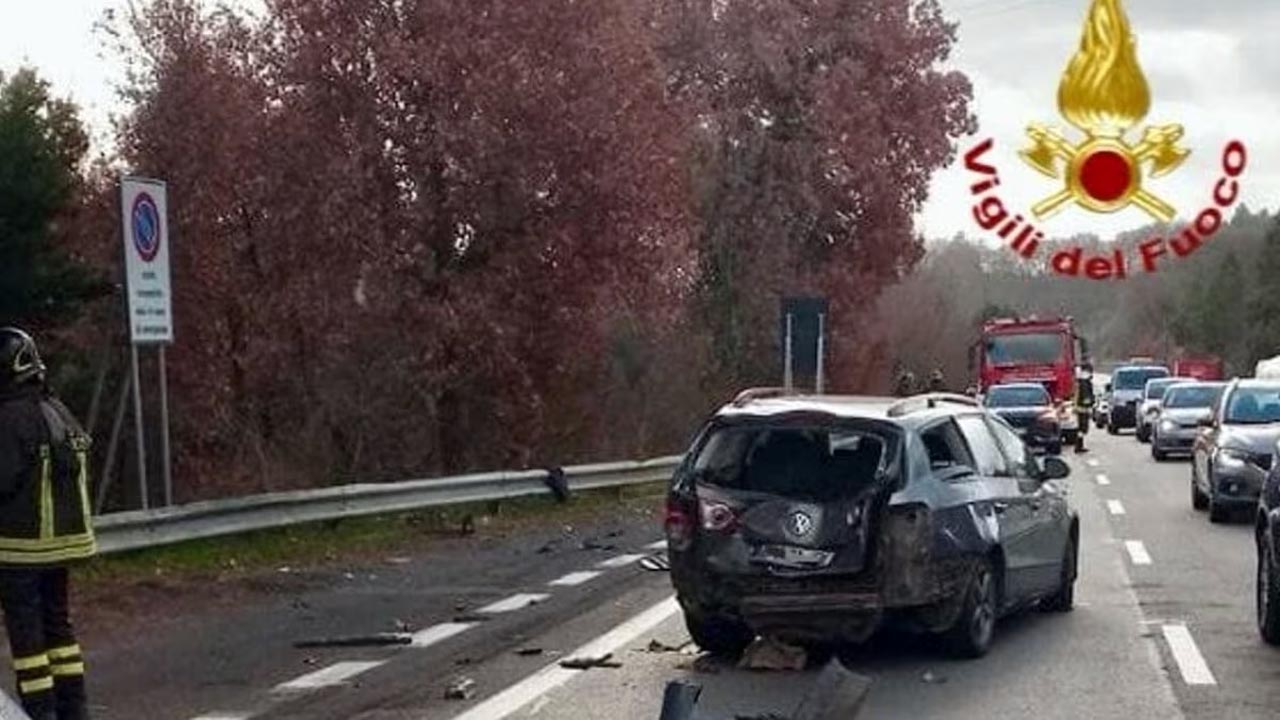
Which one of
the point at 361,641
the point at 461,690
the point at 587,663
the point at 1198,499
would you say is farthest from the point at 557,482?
the point at 461,690

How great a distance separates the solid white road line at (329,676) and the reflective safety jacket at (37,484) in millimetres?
1863

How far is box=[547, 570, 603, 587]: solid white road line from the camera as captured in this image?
1535cm

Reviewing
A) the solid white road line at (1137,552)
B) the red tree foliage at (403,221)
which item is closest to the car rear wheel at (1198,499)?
the solid white road line at (1137,552)

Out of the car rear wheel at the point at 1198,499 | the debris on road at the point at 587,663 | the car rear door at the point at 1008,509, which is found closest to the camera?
the debris on road at the point at 587,663

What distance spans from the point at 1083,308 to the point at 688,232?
2732cm

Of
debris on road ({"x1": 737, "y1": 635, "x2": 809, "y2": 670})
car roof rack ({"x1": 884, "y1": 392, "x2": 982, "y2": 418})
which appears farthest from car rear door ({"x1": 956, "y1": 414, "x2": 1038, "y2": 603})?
debris on road ({"x1": 737, "y1": 635, "x2": 809, "y2": 670})

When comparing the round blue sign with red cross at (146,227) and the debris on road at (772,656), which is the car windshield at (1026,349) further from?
the debris on road at (772,656)

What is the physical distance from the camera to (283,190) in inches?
1021

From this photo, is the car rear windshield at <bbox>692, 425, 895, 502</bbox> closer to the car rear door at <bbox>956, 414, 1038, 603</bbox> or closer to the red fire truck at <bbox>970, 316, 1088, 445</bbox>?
the car rear door at <bbox>956, 414, 1038, 603</bbox>

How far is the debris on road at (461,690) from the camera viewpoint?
988 cm

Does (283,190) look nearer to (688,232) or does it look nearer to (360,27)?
(360,27)

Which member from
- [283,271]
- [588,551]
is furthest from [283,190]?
[588,551]

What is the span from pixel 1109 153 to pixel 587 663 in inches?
474

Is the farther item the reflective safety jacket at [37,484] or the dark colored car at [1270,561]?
the dark colored car at [1270,561]
